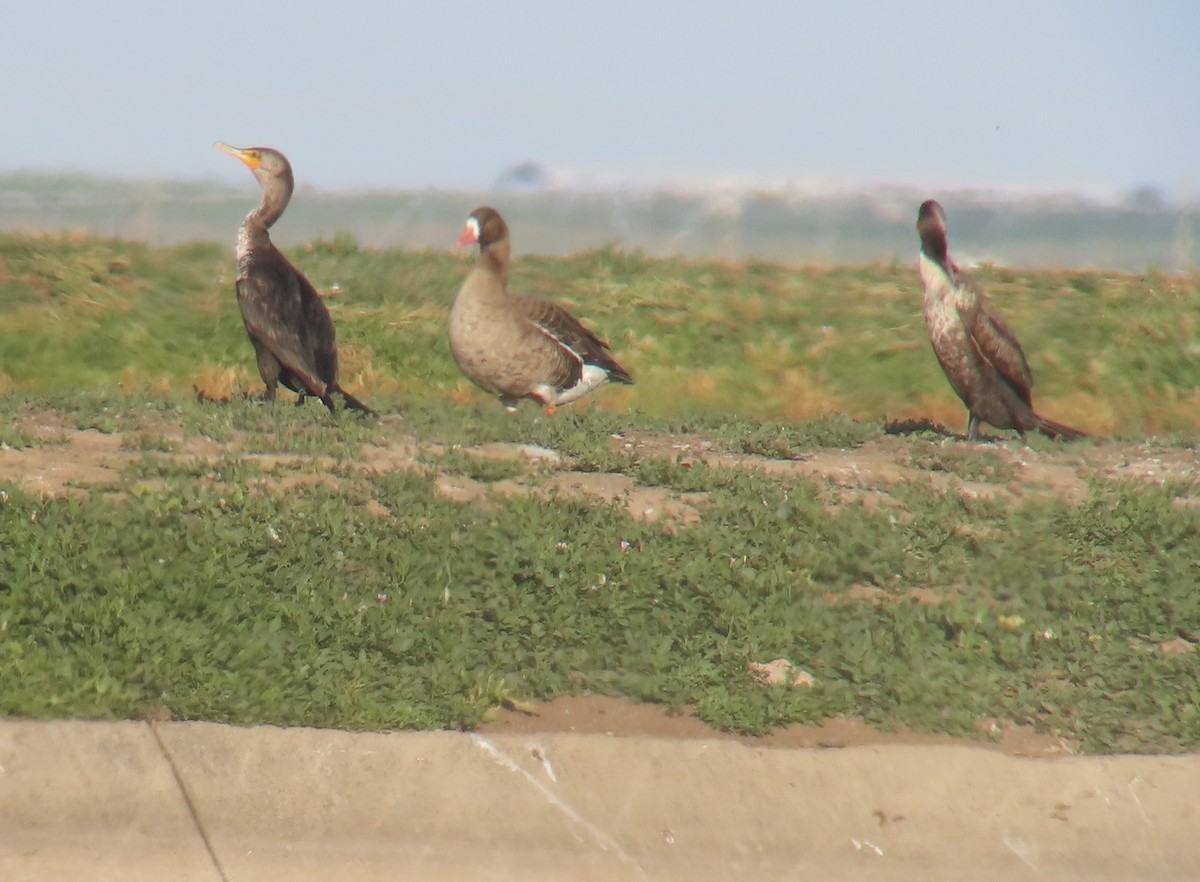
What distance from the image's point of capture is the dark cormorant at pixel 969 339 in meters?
11.5

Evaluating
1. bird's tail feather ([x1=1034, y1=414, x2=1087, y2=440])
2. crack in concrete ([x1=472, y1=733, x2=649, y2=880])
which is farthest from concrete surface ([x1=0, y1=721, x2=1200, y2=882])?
bird's tail feather ([x1=1034, y1=414, x2=1087, y2=440])

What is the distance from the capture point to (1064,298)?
18.1 m

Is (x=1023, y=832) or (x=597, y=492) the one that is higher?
(x=597, y=492)

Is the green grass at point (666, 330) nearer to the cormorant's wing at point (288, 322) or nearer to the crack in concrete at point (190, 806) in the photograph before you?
the cormorant's wing at point (288, 322)

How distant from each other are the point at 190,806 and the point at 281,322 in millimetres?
6027

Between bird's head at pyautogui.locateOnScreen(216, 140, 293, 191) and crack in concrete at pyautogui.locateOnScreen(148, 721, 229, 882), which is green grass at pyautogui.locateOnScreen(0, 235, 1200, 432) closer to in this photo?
bird's head at pyautogui.locateOnScreen(216, 140, 293, 191)

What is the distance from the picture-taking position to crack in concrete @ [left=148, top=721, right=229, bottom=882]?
5406 mm

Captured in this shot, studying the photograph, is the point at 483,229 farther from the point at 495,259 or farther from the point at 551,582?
the point at 551,582

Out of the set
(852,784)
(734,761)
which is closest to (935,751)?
(852,784)

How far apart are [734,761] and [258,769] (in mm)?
1851

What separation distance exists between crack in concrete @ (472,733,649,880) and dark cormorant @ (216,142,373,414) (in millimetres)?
5164

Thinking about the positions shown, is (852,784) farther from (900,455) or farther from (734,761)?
(900,455)

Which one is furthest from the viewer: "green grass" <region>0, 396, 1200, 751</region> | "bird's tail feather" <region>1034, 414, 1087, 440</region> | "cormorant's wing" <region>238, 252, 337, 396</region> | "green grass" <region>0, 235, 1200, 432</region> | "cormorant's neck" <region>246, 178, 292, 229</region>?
"green grass" <region>0, 235, 1200, 432</region>

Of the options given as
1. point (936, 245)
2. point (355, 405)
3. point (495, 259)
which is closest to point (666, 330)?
point (495, 259)
